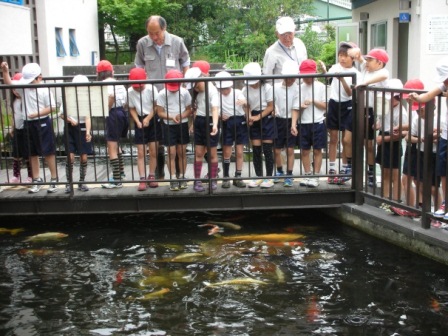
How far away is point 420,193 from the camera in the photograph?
273 inches

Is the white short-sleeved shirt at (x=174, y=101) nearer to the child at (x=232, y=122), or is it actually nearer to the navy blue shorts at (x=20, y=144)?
the child at (x=232, y=122)

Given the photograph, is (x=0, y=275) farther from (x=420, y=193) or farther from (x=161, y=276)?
(x=420, y=193)

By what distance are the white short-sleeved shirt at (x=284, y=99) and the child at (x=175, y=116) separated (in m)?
1.03

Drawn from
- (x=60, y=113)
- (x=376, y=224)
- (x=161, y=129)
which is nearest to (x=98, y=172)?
(x=60, y=113)

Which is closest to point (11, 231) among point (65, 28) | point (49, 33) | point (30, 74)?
point (30, 74)

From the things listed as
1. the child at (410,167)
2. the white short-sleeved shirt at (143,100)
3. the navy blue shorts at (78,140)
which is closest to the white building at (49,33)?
the navy blue shorts at (78,140)

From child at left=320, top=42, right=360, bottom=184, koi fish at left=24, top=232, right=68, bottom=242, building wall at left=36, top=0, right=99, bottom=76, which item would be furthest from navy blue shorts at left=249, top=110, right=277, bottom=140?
building wall at left=36, top=0, right=99, bottom=76

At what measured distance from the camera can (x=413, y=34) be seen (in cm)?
1482

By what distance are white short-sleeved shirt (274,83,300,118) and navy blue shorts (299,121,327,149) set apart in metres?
0.24

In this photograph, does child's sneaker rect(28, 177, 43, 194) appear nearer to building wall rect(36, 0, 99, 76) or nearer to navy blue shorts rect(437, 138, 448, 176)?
navy blue shorts rect(437, 138, 448, 176)

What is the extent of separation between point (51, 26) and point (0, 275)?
64.2 feet

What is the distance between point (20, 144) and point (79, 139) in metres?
0.80

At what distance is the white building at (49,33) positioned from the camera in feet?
40.5

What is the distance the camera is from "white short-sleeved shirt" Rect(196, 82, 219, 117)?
783 centimetres
